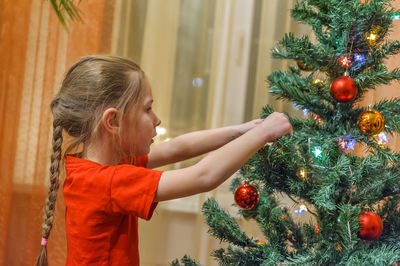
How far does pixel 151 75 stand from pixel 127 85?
86 cm

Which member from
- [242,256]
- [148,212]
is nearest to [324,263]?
[242,256]

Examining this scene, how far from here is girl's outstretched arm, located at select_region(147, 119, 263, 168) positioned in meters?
1.00

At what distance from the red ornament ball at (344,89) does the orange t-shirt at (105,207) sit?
0.36 metres

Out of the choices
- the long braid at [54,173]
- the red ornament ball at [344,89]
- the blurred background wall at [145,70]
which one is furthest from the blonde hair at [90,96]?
the blurred background wall at [145,70]

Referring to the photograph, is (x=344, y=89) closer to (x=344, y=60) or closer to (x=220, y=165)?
(x=344, y=60)

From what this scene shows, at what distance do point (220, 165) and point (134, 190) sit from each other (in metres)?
0.17

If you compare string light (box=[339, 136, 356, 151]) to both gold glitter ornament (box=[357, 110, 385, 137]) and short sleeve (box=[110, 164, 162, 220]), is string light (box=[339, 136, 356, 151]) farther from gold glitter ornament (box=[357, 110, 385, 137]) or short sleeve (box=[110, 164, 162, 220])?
short sleeve (box=[110, 164, 162, 220])

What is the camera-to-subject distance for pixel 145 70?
69.2 inches

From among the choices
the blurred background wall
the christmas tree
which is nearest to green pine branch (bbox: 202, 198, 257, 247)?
the christmas tree

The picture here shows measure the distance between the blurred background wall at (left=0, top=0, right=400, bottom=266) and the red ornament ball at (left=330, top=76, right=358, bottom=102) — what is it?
917mm

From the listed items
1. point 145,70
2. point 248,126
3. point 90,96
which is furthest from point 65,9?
point 248,126

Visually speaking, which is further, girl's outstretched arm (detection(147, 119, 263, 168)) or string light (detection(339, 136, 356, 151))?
girl's outstretched arm (detection(147, 119, 263, 168))

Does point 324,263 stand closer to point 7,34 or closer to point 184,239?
point 184,239

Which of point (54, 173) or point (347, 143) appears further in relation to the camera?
point (54, 173)
